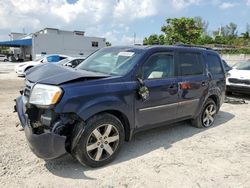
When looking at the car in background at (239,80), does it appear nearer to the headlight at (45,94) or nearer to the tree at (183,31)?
the headlight at (45,94)

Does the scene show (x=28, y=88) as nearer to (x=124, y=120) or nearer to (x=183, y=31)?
(x=124, y=120)

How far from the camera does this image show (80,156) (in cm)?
325

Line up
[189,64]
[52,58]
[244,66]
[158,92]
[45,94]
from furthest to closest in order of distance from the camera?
[52,58], [244,66], [189,64], [158,92], [45,94]

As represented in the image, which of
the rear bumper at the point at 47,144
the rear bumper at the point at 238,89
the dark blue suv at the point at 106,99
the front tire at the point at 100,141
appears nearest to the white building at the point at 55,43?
the rear bumper at the point at 238,89

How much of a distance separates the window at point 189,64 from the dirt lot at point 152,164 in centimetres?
125

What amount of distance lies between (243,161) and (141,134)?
1.85 meters

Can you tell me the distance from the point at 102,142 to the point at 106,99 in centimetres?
61

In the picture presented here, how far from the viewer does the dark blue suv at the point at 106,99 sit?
3.11m

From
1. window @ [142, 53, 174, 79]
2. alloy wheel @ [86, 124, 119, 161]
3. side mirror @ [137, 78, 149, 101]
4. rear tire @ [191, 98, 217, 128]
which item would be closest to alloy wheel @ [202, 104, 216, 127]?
rear tire @ [191, 98, 217, 128]

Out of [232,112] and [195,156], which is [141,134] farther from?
[232,112]

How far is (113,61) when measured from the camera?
4.14 m

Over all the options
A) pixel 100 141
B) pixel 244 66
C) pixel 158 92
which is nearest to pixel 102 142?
pixel 100 141

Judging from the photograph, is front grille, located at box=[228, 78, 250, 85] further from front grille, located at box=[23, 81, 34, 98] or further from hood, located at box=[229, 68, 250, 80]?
front grille, located at box=[23, 81, 34, 98]

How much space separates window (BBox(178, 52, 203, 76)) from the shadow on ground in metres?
1.23
